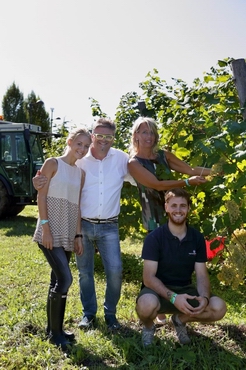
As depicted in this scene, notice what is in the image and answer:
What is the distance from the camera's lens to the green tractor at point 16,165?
11.2 metres

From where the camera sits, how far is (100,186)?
3609mm

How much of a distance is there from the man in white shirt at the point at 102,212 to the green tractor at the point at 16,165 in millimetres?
7667

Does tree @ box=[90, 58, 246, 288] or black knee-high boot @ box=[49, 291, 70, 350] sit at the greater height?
tree @ box=[90, 58, 246, 288]

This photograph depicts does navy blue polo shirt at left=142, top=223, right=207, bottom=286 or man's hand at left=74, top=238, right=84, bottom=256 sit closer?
navy blue polo shirt at left=142, top=223, right=207, bottom=286

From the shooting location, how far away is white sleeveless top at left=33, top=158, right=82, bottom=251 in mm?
3371

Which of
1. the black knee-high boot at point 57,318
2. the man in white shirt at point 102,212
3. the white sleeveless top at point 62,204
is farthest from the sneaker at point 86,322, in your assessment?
the white sleeveless top at point 62,204

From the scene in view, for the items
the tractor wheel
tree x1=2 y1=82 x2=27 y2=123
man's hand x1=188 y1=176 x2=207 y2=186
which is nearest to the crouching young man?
man's hand x1=188 y1=176 x2=207 y2=186

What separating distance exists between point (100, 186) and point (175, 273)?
84 cm

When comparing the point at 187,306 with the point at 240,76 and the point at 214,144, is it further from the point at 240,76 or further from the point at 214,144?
the point at 240,76

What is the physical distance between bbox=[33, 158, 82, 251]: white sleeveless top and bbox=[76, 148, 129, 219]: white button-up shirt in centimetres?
16

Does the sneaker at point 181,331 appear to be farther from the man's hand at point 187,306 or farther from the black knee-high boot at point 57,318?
the black knee-high boot at point 57,318

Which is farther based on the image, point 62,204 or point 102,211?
point 102,211

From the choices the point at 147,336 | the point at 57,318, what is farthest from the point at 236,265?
the point at 57,318

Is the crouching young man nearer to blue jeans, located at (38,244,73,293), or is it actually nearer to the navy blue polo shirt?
the navy blue polo shirt
